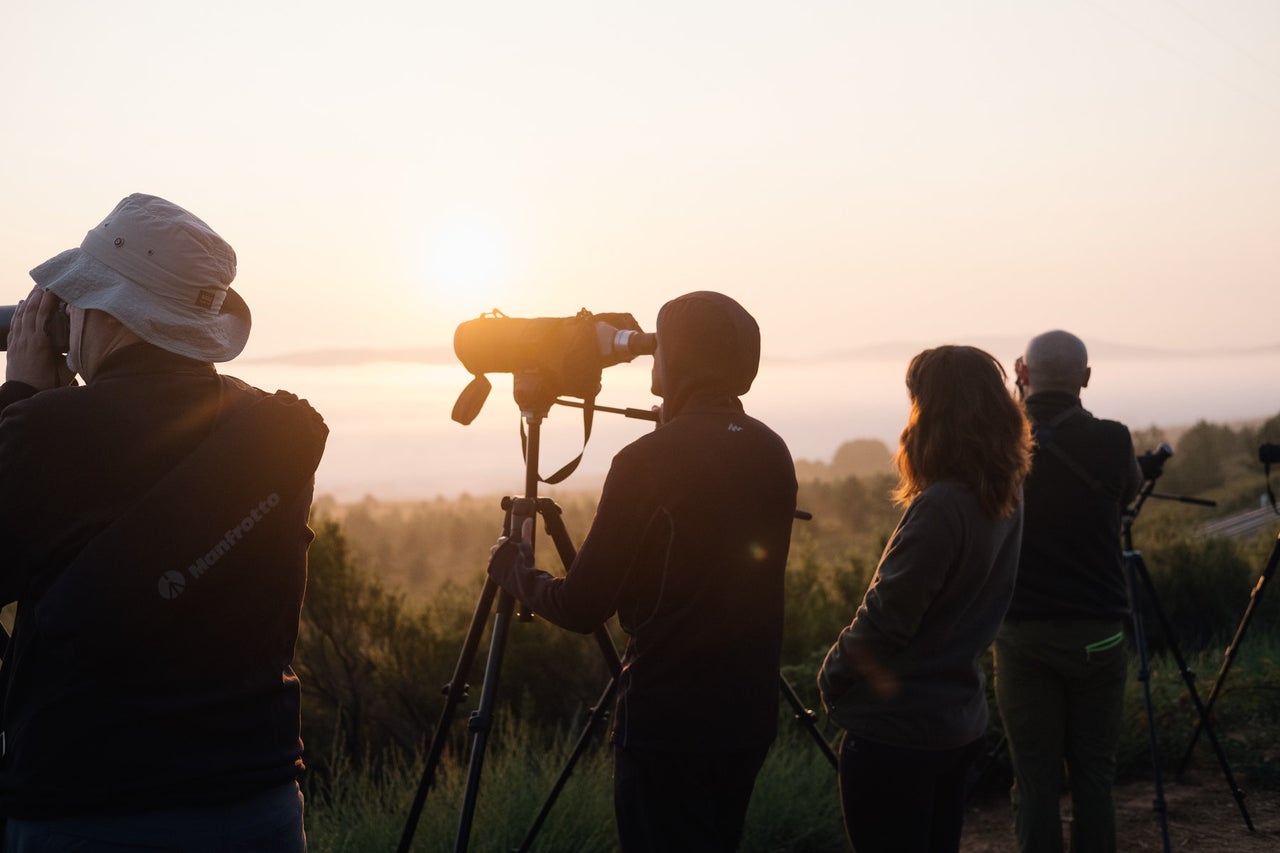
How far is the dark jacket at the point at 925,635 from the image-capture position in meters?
2.82

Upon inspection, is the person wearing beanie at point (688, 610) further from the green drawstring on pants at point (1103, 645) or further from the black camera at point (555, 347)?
the green drawstring on pants at point (1103, 645)

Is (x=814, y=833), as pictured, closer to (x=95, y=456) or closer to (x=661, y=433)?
(x=661, y=433)

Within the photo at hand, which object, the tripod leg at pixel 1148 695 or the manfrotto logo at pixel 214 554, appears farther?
the tripod leg at pixel 1148 695

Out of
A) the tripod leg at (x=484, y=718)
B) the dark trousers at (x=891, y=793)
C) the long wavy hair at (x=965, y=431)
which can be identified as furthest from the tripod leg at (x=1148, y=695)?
the tripod leg at (x=484, y=718)

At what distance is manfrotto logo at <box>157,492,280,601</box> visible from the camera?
1.80m

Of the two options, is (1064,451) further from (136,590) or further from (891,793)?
(136,590)

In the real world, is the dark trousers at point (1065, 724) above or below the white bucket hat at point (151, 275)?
below

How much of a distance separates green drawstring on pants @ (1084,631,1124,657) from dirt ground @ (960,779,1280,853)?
1.89 meters

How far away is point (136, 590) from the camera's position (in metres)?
1.77

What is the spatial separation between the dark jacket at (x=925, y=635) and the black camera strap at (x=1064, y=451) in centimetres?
107

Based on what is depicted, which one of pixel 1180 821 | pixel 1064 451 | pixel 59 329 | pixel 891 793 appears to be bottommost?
pixel 1180 821

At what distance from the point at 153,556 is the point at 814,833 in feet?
13.0

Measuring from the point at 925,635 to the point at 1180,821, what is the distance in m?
3.75

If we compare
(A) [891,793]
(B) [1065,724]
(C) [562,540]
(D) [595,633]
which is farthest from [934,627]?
(B) [1065,724]
